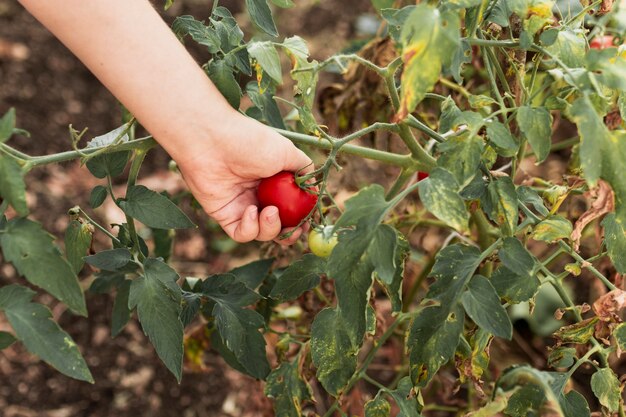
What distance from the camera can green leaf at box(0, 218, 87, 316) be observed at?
0.80 metres

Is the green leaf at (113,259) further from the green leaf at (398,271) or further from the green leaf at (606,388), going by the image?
the green leaf at (606,388)

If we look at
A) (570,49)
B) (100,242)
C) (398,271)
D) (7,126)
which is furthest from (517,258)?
(100,242)

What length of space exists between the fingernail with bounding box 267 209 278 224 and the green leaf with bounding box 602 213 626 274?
1.44 ft

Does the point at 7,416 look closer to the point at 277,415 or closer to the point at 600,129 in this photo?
the point at 277,415

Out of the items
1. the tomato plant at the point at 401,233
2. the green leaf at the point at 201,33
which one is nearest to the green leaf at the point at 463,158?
the tomato plant at the point at 401,233

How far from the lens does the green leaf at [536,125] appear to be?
842 millimetres

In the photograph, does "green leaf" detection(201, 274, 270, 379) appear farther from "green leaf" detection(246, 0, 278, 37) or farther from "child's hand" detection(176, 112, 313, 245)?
"green leaf" detection(246, 0, 278, 37)

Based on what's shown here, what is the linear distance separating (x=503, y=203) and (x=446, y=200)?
0.49 ft

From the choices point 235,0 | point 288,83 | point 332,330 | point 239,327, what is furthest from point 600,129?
point 235,0

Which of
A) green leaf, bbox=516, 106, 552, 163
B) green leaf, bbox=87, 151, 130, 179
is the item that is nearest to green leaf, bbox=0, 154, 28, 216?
green leaf, bbox=87, 151, 130, 179

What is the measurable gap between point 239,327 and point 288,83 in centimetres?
188

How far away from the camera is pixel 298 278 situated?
1.08m

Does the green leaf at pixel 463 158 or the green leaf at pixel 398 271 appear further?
the green leaf at pixel 398 271

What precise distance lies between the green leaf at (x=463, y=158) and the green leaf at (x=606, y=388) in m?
0.35
